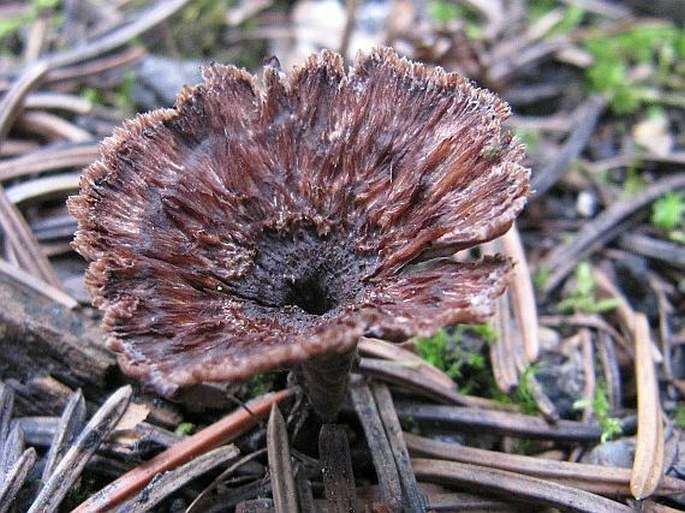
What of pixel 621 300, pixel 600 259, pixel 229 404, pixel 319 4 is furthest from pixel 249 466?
pixel 319 4

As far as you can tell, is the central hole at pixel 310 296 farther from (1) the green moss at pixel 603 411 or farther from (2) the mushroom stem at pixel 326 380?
(1) the green moss at pixel 603 411

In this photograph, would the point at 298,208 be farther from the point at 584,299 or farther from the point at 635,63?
the point at 635,63

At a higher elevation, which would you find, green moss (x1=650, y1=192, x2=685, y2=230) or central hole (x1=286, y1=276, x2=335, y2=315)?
green moss (x1=650, y1=192, x2=685, y2=230)

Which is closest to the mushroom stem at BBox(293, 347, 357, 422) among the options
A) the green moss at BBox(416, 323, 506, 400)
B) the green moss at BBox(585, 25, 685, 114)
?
the green moss at BBox(416, 323, 506, 400)

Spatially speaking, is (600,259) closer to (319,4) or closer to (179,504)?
(179,504)

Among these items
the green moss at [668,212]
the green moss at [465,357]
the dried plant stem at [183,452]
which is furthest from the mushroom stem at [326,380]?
the green moss at [668,212]

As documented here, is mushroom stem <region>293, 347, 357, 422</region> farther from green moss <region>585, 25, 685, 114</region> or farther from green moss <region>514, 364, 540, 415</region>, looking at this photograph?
green moss <region>585, 25, 685, 114</region>
